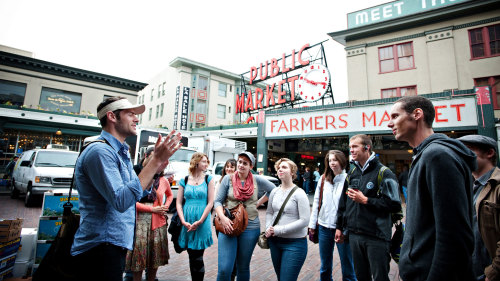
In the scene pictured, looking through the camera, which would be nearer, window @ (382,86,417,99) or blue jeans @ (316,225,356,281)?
blue jeans @ (316,225,356,281)

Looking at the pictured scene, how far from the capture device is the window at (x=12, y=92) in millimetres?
20922

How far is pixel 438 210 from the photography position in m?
1.40

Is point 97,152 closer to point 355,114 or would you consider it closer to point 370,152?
point 370,152

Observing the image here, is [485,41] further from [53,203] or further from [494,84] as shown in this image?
[53,203]

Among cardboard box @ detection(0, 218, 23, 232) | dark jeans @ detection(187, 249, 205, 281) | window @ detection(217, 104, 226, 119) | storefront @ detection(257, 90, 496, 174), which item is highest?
window @ detection(217, 104, 226, 119)

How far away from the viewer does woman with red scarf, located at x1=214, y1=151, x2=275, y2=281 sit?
3010 mm

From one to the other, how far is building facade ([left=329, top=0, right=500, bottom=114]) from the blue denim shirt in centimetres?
1737

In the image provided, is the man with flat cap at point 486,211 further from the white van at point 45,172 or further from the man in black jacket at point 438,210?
the white van at point 45,172

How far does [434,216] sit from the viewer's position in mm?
1464

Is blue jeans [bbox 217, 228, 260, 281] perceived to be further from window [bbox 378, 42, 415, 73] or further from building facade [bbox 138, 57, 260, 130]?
building facade [bbox 138, 57, 260, 130]

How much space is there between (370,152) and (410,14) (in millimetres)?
16959

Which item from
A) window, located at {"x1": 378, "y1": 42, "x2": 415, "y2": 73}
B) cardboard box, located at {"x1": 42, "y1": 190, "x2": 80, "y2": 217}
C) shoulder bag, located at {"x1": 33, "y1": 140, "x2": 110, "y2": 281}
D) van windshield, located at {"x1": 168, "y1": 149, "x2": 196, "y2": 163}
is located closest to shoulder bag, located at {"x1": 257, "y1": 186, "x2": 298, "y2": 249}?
shoulder bag, located at {"x1": 33, "y1": 140, "x2": 110, "y2": 281}

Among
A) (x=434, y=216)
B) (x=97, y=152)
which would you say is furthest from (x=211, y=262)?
(x=434, y=216)

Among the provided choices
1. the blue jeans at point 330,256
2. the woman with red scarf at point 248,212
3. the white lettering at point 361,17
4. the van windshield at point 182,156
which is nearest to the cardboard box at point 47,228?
the woman with red scarf at point 248,212
